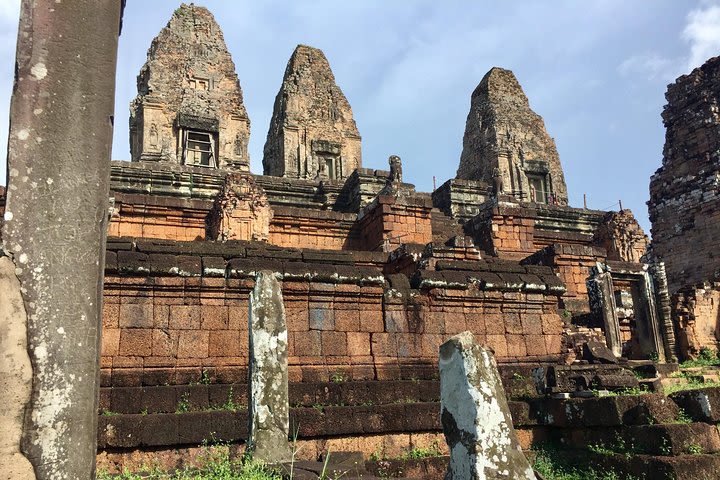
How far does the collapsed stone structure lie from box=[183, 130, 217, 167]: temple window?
17.4m

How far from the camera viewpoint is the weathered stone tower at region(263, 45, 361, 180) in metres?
29.8

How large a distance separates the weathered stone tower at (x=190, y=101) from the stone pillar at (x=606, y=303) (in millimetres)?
17525

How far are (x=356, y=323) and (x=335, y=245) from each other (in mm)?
6275

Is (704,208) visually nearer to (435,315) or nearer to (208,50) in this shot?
(435,315)

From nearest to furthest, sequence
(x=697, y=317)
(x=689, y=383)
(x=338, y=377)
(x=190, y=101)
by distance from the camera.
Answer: (x=338, y=377)
(x=689, y=383)
(x=697, y=317)
(x=190, y=101)

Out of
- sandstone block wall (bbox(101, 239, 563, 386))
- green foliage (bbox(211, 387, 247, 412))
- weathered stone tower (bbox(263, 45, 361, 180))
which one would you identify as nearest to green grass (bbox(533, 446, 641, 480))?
sandstone block wall (bbox(101, 239, 563, 386))

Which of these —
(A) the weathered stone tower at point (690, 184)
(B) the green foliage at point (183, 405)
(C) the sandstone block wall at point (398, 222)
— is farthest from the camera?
(A) the weathered stone tower at point (690, 184)

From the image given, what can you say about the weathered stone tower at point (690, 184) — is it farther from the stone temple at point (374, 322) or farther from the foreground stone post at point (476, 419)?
the foreground stone post at point (476, 419)

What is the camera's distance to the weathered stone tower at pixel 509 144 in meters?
32.7

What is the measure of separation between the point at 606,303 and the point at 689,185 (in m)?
13.1

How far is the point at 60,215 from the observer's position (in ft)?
7.20

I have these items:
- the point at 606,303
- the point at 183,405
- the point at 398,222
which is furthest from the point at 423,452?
the point at 398,222

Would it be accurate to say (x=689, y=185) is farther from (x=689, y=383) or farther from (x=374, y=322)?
(x=374, y=322)

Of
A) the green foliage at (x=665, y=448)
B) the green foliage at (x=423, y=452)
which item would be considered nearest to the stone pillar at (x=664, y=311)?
the green foliage at (x=665, y=448)
